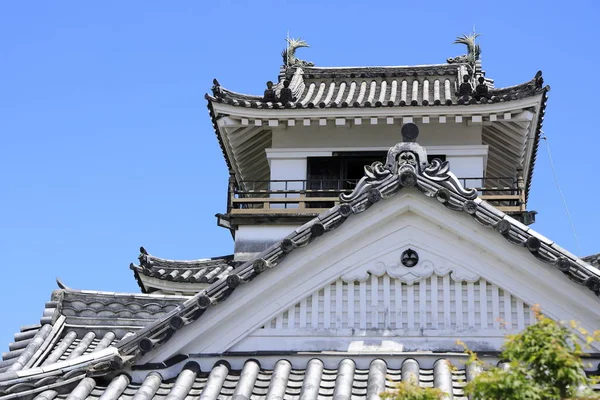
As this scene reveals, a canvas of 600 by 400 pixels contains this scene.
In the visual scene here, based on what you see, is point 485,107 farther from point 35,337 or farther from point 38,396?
point 38,396

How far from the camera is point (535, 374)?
7250 mm

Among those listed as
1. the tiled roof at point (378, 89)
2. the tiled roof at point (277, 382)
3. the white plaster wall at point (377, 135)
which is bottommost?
the tiled roof at point (277, 382)

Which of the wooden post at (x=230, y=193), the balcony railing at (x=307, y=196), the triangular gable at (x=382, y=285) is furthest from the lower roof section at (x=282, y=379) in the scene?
the wooden post at (x=230, y=193)

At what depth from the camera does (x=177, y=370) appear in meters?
10.9

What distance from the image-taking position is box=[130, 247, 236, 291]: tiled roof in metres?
22.5

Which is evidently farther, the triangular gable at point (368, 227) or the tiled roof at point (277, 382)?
the triangular gable at point (368, 227)

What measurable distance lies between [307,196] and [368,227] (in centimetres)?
1184

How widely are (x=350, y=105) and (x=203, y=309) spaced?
12507mm

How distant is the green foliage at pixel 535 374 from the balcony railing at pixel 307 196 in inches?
581

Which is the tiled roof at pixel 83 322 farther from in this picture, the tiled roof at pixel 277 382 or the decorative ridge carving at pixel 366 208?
the decorative ridge carving at pixel 366 208

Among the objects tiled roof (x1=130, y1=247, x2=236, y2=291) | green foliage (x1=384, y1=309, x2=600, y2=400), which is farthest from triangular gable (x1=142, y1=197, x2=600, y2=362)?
tiled roof (x1=130, y1=247, x2=236, y2=291)

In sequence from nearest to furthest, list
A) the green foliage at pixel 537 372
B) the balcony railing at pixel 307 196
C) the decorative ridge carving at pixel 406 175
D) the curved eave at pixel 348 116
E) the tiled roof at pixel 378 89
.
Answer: the green foliage at pixel 537 372 → the decorative ridge carving at pixel 406 175 → the balcony railing at pixel 307 196 → the curved eave at pixel 348 116 → the tiled roof at pixel 378 89

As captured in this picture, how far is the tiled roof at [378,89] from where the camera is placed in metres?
22.6

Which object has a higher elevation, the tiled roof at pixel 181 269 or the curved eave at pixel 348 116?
the curved eave at pixel 348 116
